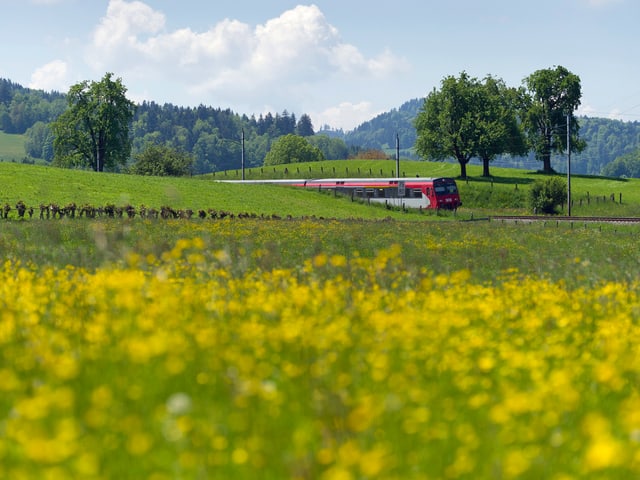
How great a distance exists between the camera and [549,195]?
2564 inches

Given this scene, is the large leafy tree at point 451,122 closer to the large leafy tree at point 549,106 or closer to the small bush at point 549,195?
the large leafy tree at point 549,106

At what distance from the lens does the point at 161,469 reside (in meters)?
4.07

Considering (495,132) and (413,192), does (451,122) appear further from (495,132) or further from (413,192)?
(413,192)

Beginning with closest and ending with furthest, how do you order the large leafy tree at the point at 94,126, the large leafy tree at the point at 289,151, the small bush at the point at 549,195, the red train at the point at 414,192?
the red train at the point at 414,192, the small bush at the point at 549,195, the large leafy tree at the point at 94,126, the large leafy tree at the point at 289,151

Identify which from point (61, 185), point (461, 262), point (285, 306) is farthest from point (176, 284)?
point (61, 185)

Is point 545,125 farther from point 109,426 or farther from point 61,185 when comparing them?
point 109,426

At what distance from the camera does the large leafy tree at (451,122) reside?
95.2m

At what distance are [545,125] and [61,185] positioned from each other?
2996 inches

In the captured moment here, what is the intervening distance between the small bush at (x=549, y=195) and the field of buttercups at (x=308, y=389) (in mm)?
58155

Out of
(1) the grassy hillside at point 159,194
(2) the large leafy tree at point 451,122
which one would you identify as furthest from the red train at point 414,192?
(2) the large leafy tree at point 451,122

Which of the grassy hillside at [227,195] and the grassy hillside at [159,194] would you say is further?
the grassy hillside at [227,195]

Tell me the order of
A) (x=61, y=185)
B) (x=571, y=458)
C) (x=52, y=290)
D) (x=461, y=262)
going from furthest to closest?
(x=61, y=185), (x=461, y=262), (x=52, y=290), (x=571, y=458)

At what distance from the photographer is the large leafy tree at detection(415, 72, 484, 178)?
95.2m

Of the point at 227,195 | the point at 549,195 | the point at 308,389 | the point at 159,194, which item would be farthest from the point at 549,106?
the point at 308,389
